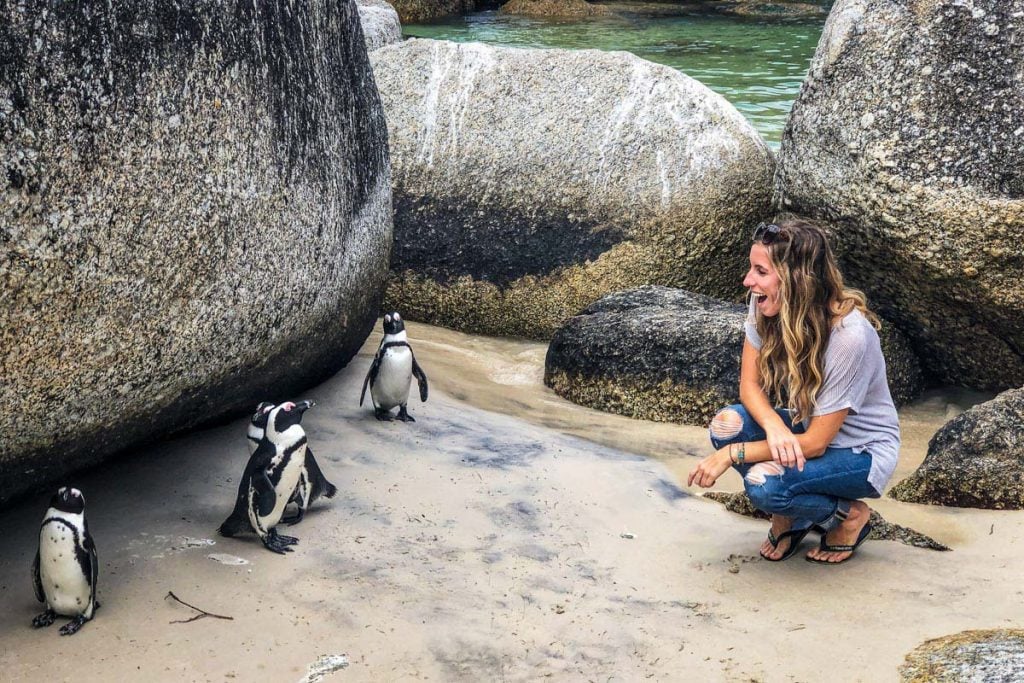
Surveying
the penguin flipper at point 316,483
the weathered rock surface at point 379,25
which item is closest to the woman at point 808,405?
the penguin flipper at point 316,483

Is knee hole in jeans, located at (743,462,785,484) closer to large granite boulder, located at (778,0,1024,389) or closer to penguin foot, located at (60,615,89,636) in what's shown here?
penguin foot, located at (60,615,89,636)

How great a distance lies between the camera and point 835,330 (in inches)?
134

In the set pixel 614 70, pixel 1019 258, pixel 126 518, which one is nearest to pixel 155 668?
pixel 126 518

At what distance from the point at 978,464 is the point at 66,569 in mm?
3012

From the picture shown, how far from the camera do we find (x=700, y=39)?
1881 centimetres

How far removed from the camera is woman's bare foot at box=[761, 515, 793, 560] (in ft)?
12.2

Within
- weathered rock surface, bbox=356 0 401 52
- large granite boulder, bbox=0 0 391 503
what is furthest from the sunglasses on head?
weathered rock surface, bbox=356 0 401 52

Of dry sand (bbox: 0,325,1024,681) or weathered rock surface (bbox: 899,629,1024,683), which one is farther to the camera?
dry sand (bbox: 0,325,1024,681)

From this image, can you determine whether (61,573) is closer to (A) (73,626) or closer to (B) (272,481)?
(A) (73,626)

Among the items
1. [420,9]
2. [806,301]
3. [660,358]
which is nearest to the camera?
[806,301]

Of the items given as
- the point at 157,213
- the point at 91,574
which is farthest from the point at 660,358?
the point at 91,574

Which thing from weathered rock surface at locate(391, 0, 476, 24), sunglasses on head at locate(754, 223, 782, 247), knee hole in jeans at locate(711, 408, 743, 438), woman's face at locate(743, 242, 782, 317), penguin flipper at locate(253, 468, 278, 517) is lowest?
penguin flipper at locate(253, 468, 278, 517)

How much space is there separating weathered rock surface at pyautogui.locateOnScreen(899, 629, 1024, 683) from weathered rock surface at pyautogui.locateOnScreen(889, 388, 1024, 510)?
1.17 meters

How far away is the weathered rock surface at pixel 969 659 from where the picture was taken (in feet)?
9.05
